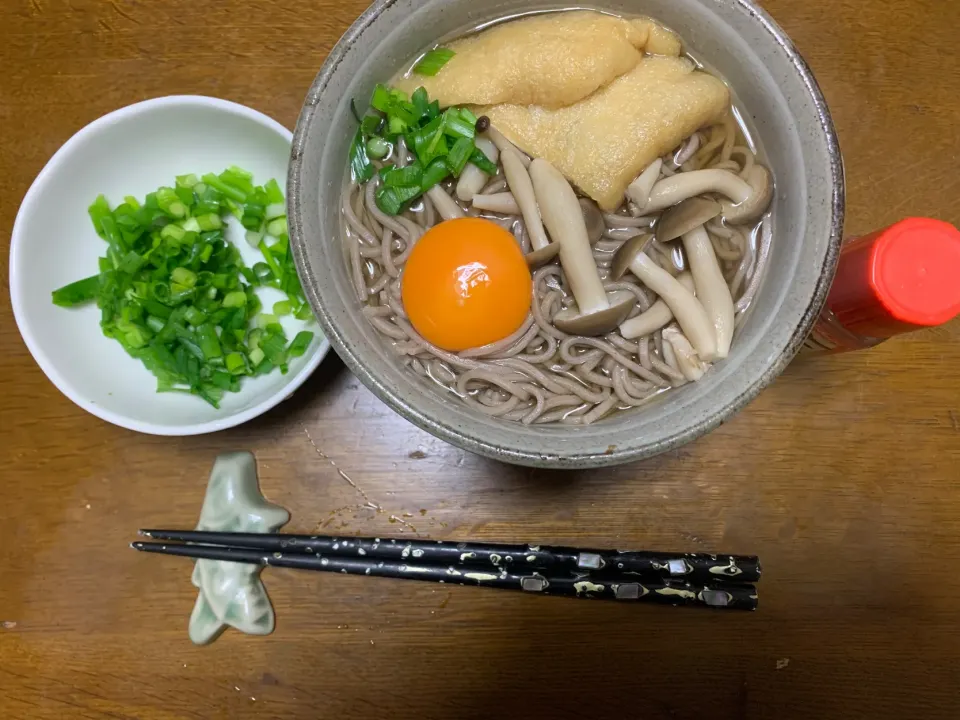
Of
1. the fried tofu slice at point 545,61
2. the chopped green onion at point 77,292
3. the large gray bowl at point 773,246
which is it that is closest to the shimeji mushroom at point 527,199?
the fried tofu slice at point 545,61

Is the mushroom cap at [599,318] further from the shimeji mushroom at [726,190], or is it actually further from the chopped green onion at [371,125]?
the chopped green onion at [371,125]

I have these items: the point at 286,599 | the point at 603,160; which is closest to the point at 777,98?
the point at 603,160

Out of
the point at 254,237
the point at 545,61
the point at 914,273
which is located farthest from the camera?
the point at 254,237

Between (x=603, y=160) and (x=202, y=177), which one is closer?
(x=603, y=160)

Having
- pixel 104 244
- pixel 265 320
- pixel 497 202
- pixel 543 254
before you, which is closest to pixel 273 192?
pixel 265 320

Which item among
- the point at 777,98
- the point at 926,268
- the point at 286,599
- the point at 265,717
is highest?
the point at 777,98

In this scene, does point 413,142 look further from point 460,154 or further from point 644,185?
point 644,185

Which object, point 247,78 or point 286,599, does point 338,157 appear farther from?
point 286,599
